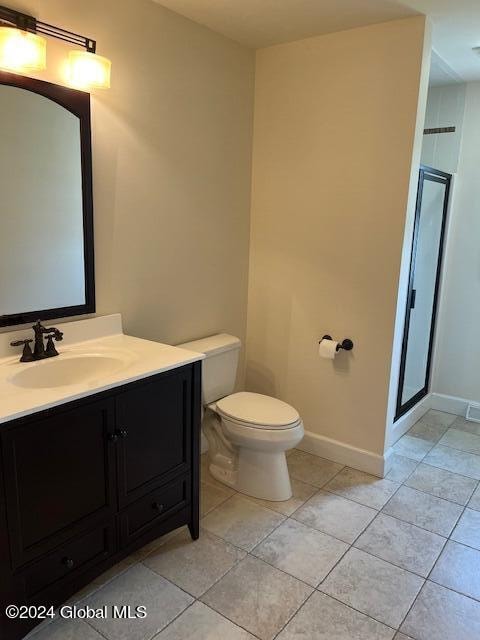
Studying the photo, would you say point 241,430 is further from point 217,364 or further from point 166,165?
point 166,165

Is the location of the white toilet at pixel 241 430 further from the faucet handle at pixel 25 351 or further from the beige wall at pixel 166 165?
the faucet handle at pixel 25 351

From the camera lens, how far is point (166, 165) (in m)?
2.43

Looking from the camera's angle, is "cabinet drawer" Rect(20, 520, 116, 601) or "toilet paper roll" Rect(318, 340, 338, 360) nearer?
"cabinet drawer" Rect(20, 520, 116, 601)

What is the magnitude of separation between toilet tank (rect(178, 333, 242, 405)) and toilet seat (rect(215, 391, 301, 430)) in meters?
0.07

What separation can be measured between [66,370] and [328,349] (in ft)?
4.71

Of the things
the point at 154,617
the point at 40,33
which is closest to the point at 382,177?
the point at 40,33

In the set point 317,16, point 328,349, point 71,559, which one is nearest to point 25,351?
point 71,559

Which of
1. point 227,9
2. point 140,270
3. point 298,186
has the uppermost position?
point 227,9

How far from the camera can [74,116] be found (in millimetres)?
1973

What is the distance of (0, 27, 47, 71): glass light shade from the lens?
1.66 metres

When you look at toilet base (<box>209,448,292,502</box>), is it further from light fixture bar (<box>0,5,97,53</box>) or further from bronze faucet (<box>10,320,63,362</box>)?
light fixture bar (<box>0,5,97,53</box>)

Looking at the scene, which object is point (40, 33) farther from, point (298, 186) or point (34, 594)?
point (34, 594)

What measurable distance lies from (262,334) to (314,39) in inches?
66.8

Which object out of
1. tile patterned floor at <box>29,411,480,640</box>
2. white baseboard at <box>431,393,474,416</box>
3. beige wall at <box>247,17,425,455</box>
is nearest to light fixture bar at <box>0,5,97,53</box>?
beige wall at <box>247,17,425,455</box>
